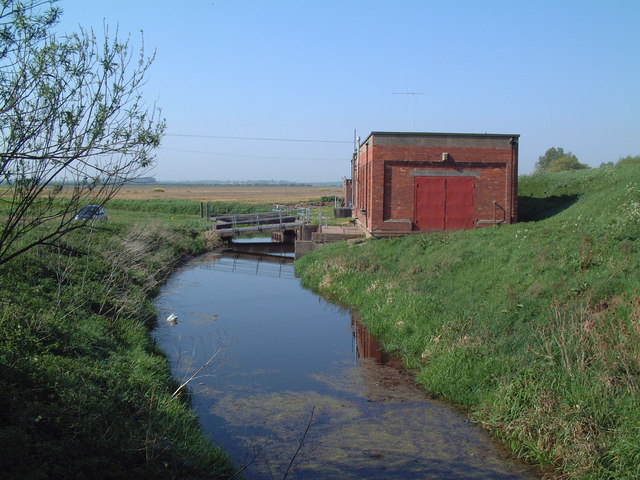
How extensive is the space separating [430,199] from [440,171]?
1148 millimetres

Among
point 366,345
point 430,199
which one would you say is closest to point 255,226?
point 430,199

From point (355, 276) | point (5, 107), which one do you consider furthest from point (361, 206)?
point (5, 107)

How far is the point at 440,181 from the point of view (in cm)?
2423

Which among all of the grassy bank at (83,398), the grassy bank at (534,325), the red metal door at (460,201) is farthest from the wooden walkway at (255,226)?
the grassy bank at (83,398)

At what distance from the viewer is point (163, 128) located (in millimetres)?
7207

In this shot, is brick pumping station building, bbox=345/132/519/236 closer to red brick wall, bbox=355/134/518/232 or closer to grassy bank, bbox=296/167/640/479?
red brick wall, bbox=355/134/518/232

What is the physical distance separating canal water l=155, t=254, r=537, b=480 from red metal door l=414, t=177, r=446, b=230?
23.9ft

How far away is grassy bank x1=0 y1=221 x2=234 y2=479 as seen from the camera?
6.18 metres

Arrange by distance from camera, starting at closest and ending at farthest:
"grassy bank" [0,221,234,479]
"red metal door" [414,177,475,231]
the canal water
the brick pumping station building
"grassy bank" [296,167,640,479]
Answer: "grassy bank" [0,221,234,479], "grassy bank" [296,167,640,479], the canal water, the brick pumping station building, "red metal door" [414,177,475,231]

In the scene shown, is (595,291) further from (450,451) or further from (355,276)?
(355,276)

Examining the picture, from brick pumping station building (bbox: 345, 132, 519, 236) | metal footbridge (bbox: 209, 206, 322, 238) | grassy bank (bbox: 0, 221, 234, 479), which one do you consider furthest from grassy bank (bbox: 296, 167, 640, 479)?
metal footbridge (bbox: 209, 206, 322, 238)

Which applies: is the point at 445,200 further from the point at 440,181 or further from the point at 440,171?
the point at 440,171

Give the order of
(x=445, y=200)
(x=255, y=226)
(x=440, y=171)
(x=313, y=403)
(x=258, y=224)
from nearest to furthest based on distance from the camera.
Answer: (x=313, y=403)
(x=440, y=171)
(x=445, y=200)
(x=255, y=226)
(x=258, y=224)

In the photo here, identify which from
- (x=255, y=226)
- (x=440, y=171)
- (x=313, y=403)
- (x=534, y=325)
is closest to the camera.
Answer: (x=313, y=403)
